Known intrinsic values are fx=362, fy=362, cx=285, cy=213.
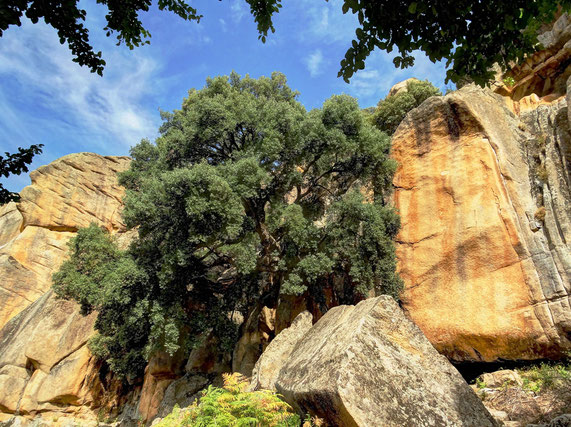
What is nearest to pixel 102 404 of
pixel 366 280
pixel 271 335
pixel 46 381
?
pixel 46 381

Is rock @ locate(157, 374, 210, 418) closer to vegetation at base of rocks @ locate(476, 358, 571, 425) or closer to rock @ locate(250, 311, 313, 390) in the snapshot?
rock @ locate(250, 311, 313, 390)

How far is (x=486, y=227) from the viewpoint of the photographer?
11.7 metres

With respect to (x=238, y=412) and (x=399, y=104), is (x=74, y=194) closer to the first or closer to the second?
(x=399, y=104)

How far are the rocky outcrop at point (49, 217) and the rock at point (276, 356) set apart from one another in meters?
21.7

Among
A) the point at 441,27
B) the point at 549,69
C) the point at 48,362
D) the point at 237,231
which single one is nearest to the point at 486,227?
the point at 237,231

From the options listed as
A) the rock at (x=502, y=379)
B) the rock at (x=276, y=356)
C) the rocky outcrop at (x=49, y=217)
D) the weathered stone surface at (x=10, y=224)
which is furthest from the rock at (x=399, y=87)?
the weathered stone surface at (x=10, y=224)

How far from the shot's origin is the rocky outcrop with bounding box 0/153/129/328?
81.6 feet

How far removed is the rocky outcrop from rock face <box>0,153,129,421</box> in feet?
0.19

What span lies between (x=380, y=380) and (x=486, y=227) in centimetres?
840

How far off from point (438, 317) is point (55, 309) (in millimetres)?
19166

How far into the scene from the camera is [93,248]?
1589 centimetres

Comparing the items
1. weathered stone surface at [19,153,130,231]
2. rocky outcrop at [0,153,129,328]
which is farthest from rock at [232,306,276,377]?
rocky outcrop at [0,153,129,328]

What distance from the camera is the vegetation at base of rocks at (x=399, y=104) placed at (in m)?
21.9

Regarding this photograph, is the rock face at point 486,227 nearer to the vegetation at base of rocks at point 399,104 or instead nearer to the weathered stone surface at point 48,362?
the vegetation at base of rocks at point 399,104
